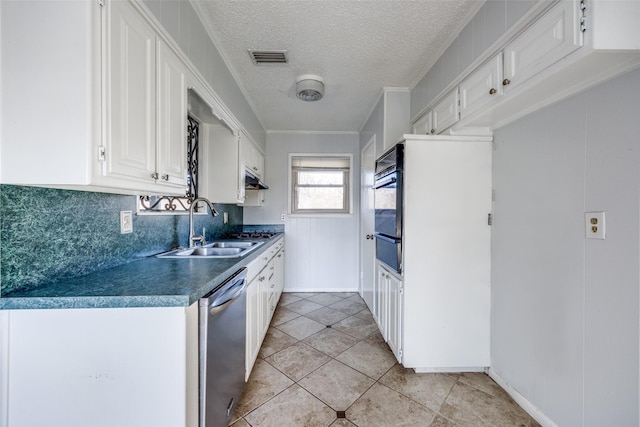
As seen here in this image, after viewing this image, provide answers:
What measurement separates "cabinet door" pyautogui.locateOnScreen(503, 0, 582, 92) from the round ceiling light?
149cm

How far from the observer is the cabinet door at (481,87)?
1422 millimetres

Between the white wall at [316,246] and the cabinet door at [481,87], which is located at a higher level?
the cabinet door at [481,87]

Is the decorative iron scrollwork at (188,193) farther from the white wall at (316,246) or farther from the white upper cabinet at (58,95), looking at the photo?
the white wall at (316,246)

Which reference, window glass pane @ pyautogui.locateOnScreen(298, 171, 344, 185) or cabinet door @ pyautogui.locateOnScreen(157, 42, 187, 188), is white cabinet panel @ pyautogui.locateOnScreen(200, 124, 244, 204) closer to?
cabinet door @ pyautogui.locateOnScreen(157, 42, 187, 188)

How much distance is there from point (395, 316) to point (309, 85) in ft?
7.04

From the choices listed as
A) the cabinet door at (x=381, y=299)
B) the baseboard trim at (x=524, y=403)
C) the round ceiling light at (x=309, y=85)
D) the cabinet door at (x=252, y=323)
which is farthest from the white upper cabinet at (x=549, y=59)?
the cabinet door at (x=252, y=323)

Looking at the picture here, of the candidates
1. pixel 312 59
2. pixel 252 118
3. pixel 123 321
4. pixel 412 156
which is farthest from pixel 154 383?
pixel 252 118

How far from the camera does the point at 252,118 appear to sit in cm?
312

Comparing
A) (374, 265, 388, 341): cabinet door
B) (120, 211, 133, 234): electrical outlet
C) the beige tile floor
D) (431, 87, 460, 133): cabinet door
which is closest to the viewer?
(120, 211, 133, 234): electrical outlet

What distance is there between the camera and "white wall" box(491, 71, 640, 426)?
1060 mm

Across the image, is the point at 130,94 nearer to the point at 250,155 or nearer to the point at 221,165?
the point at 221,165

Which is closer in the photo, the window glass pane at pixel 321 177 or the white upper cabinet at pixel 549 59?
the white upper cabinet at pixel 549 59

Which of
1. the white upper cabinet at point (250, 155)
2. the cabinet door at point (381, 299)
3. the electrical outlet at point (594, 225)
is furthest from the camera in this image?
the white upper cabinet at point (250, 155)

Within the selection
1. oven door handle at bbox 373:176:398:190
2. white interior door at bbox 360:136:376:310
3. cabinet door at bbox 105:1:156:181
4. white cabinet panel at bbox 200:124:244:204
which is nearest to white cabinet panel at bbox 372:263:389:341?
white interior door at bbox 360:136:376:310
